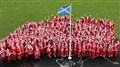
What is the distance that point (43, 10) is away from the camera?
33281mm

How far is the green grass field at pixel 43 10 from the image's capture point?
29192 millimetres

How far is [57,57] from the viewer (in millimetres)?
21797

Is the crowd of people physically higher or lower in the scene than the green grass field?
lower

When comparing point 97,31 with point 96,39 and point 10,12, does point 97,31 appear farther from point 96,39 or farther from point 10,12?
point 10,12

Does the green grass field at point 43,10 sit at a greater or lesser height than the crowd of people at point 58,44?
greater

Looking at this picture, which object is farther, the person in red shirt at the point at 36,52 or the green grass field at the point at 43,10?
the green grass field at the point at 43,10

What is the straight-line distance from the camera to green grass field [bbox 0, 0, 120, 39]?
A: 2919 cm

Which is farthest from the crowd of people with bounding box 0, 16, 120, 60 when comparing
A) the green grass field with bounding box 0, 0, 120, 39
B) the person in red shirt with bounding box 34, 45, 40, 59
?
the green grass field with bounding box 0, 0, 120, 39

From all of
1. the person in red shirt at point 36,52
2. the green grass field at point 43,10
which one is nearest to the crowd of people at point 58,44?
the person in red shirt at point 36,52

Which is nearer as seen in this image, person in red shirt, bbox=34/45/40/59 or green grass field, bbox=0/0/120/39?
person in red shirt, bbox=34/45/40/59

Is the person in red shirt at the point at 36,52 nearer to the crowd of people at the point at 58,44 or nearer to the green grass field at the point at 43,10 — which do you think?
the crowd of people at the point at 58,44

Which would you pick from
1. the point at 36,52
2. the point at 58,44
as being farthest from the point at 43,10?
the point at 36,52

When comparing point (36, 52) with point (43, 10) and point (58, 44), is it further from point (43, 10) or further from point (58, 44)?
point (43, 10)

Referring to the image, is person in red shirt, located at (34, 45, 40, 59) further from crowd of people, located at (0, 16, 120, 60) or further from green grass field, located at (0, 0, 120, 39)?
green grass field, located at (0, 0, 120, 39)
